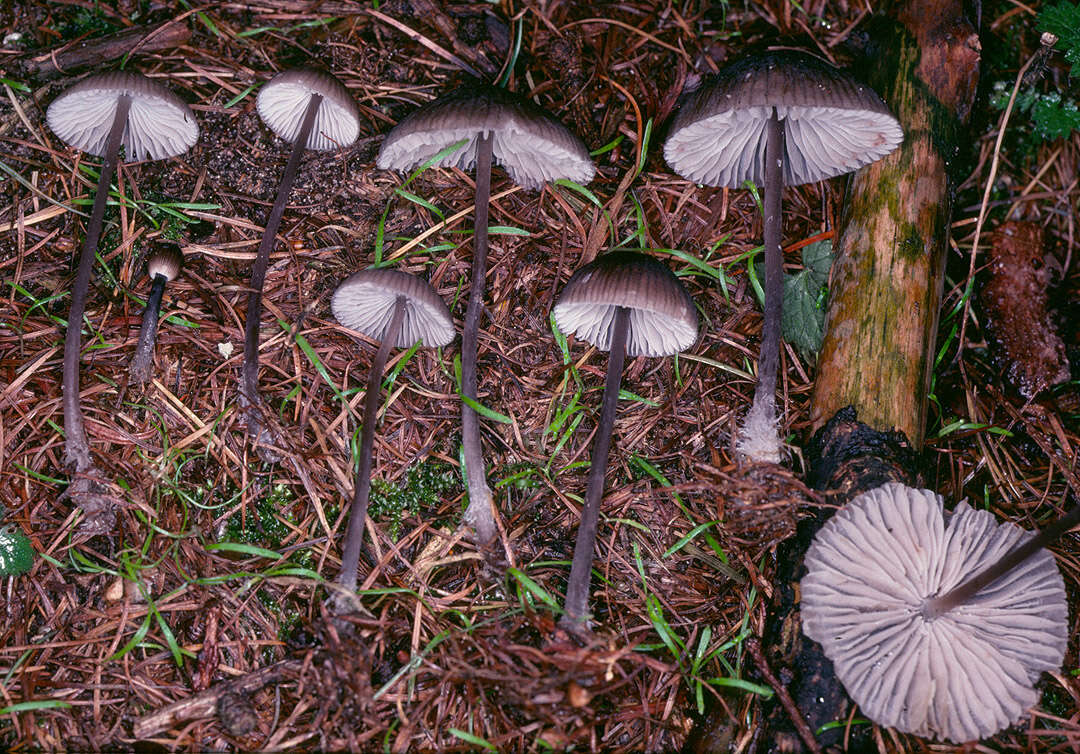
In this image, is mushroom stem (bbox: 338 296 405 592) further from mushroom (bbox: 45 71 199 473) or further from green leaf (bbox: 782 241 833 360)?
green leaf (bbox: 782 241 833 360)

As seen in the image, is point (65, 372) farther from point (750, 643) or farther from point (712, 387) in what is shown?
point (750, 643)

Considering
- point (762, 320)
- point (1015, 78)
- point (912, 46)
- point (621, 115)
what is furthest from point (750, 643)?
point (1015, 78)

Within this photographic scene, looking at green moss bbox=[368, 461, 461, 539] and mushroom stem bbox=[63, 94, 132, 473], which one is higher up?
mushroom stem bbox=[63, 94, 132, 473]

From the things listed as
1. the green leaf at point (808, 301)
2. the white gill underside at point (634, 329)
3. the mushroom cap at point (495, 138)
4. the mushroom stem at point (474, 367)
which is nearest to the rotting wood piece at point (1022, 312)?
the green leaf at point (808, 301)

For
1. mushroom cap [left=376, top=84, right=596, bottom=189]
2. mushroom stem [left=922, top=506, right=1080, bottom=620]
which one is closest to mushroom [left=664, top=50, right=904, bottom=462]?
mushroom cap [left=376, top=84, right=596, bottom=189]

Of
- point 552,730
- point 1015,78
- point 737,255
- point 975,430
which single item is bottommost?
point 552,730

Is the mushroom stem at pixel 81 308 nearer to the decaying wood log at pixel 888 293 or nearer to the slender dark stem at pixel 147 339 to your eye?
the slender dark stem at pixel 147 339
